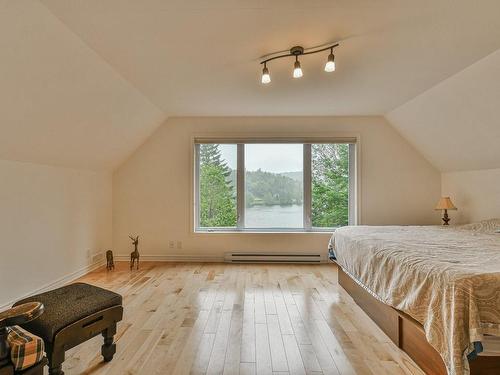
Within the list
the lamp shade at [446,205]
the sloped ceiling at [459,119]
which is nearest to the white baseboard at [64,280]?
the sloped ceiling at [459,119]

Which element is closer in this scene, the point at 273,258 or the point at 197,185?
the point at 273,258

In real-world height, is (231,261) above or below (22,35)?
below

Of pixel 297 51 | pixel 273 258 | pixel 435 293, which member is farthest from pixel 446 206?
pixel 297 51

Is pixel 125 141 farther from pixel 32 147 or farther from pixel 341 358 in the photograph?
pixel 341 358

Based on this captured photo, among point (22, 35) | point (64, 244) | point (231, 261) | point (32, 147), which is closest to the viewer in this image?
point (22, 35)

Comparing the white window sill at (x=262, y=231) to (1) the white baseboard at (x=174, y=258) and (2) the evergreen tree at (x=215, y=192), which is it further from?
(1) the white baseboard at (x=174, y=258)

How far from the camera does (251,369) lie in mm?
1814

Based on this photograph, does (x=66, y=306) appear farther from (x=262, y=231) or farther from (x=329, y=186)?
(x=329, y=186)

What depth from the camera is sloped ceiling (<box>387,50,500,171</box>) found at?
260cm

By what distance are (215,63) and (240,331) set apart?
2.40 m

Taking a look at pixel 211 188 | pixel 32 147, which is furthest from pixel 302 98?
pixel 32 147

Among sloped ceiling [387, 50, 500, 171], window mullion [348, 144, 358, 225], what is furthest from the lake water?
sloped ceiling [387, 50, 500, 171]

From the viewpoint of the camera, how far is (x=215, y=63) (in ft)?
8.51

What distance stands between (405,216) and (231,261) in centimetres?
286
